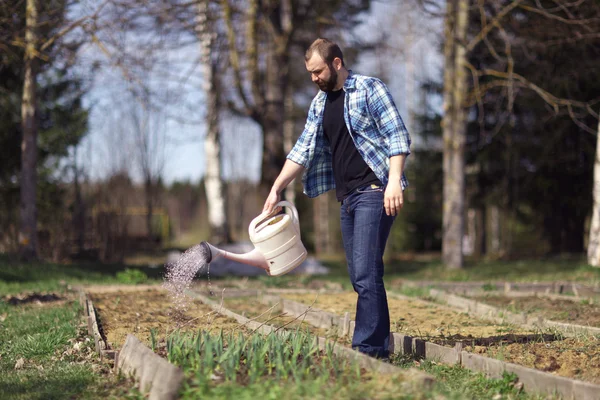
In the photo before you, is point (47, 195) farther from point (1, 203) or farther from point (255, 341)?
point (255, 341)

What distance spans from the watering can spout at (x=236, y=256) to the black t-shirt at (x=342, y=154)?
0.66 meters

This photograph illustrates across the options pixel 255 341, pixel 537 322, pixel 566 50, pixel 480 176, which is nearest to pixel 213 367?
pixel 255 341

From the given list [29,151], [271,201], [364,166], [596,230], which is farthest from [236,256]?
[596,230]

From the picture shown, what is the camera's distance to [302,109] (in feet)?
80.0

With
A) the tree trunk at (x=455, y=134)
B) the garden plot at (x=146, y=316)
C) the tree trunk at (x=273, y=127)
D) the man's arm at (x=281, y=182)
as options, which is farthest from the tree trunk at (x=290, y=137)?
the man's arm at (x=281, y=182)

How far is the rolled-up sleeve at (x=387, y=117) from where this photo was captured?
4520 mm

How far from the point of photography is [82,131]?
16.6 metres

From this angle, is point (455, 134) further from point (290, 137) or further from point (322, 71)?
point (290, 137)

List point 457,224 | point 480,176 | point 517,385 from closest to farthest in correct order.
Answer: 1. point 517,385
2. point 457,224
3. point 480,176

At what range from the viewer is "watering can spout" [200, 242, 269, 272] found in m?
4.63

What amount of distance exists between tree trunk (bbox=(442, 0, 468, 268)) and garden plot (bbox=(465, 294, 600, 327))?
6058 mm

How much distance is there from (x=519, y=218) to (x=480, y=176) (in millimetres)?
2358

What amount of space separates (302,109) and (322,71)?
19.8 meters

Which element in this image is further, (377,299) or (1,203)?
(1,203)
